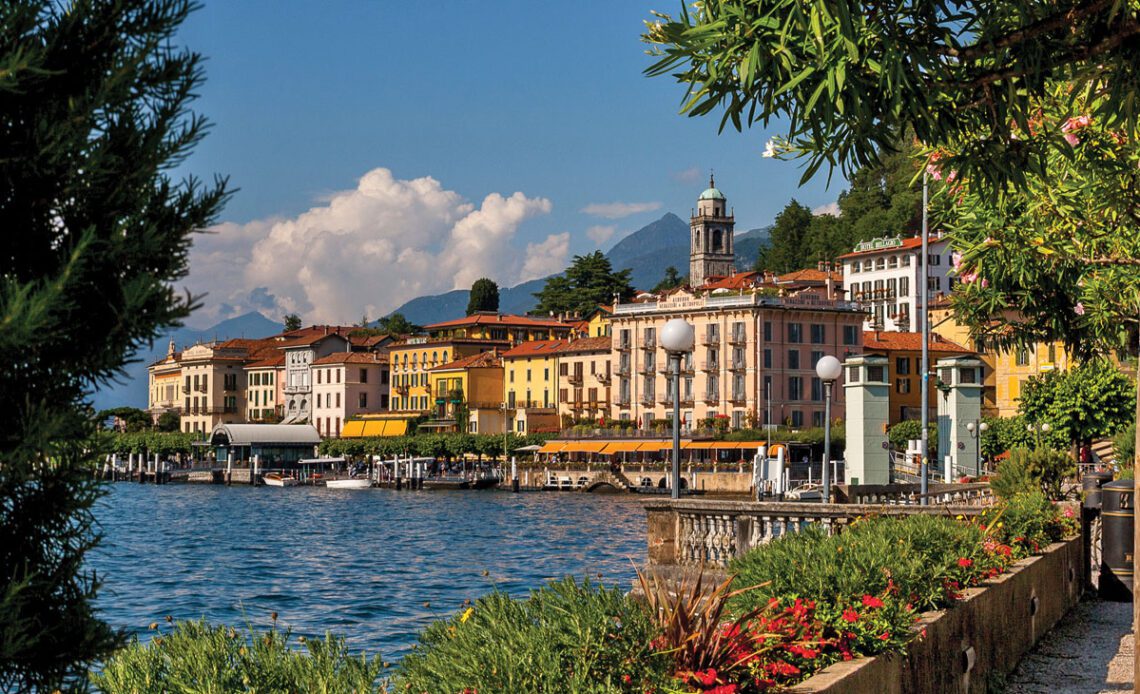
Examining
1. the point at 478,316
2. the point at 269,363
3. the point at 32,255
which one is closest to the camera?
the point at 32,255

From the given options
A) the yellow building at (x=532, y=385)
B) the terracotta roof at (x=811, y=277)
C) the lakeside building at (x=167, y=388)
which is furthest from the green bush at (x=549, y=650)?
the lakeside building at (x=167, y=388)

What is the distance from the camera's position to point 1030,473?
20000 mm

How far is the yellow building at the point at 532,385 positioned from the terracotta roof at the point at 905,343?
87.0 feet

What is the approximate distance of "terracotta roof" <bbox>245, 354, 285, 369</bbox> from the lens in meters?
150

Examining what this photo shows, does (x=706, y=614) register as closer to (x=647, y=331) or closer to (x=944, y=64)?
(x=944, y=64)

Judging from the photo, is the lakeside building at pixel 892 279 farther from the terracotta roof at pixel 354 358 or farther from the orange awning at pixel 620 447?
the terracotta roof at pixel 354 358

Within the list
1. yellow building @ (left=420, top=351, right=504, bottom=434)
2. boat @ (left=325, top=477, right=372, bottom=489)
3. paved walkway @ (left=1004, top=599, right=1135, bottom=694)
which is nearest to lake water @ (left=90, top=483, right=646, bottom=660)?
paved walkway @ (left=1004, top=599, right=1135, bottom=694)

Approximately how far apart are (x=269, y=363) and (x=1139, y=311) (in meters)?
144

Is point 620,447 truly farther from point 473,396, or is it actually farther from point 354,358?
point 354,358

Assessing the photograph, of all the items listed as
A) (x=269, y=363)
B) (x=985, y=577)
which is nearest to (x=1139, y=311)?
(x=985, y=577)

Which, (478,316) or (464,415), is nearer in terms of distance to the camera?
(464,415)

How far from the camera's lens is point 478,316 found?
132625mm

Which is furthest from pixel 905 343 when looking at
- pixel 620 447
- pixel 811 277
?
pixel 811 277

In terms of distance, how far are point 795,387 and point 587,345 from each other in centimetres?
1968
